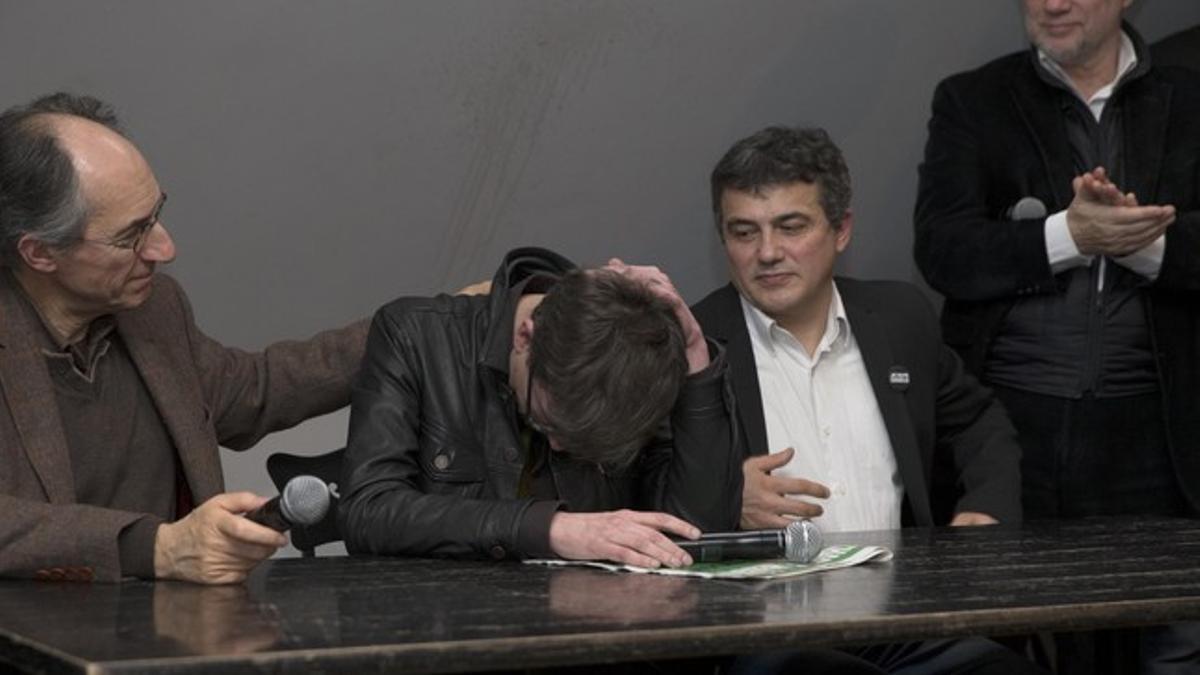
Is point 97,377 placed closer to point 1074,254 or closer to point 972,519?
point 972,519

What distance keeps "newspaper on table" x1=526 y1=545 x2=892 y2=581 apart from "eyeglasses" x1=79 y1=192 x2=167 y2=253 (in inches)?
31.6

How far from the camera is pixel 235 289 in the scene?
4953 mm

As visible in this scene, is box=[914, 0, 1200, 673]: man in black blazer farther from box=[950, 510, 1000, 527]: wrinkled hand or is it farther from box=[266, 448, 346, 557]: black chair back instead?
box=[266, 448, 346, 557]: black chair back

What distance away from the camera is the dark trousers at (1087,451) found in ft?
16.5

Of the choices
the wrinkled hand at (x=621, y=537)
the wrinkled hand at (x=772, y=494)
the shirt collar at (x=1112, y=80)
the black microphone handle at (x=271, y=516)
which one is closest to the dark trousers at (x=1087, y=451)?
the shirt collar at (x=1112, y=80)

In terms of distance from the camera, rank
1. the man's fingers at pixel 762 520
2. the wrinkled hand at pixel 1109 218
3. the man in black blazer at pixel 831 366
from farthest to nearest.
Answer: the wrinkled hand at pixel 1109 218 < the man in black blazer at pixel 831 366 < the man's fingers at pixel 762 520

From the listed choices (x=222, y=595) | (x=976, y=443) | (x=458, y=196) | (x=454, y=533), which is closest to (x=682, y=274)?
(x=458, y=196)

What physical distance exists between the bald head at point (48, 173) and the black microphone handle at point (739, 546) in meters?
1.08

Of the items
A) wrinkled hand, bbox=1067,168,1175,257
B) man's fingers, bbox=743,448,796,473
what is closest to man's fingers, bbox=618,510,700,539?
man's fingers, bbox=743,448,796,473

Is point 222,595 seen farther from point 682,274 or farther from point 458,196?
point 682,274

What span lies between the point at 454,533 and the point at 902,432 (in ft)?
4.22

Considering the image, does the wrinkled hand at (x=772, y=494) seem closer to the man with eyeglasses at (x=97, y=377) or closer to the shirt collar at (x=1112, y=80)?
the man with eyeglasses at (x=97, y=377)

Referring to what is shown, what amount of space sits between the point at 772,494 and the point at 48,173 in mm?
1438

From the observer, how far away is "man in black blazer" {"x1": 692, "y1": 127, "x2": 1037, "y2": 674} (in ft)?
14.9
